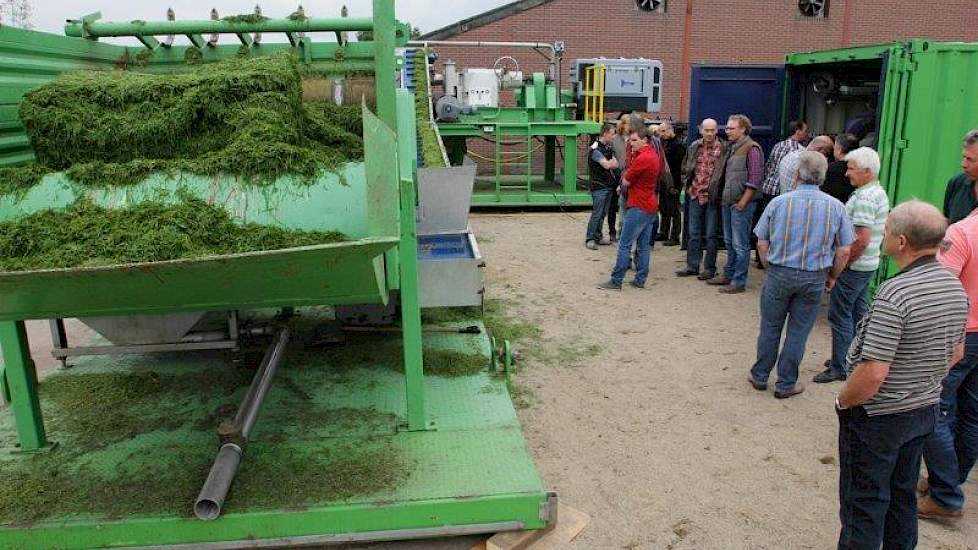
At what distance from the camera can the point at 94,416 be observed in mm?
3717

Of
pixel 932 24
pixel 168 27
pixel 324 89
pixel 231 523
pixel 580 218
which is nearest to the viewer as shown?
pixel 231 523

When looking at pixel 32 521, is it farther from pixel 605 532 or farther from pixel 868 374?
pixel 868 374

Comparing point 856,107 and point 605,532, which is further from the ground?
point 856,107

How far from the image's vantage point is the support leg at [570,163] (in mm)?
11531

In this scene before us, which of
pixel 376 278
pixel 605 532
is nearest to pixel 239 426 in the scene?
pixel 376 278

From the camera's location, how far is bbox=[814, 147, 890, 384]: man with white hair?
4.36 metres

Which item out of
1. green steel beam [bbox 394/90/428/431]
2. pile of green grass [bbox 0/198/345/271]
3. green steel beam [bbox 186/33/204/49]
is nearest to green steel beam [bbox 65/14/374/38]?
green steel beam [bbox 186/33/204/49]

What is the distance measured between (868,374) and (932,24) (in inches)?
835

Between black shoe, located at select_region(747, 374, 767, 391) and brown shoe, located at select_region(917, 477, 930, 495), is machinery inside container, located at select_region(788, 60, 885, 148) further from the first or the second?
brown shoe, located at select_region(917, 477, 930, 495)

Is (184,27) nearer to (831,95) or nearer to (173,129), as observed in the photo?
(173,129)

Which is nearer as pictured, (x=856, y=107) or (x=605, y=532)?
(x=605, y=532)

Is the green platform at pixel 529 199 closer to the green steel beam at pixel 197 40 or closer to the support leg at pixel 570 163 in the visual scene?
the support leg at pixel 570 163

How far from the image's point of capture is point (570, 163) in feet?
38.2

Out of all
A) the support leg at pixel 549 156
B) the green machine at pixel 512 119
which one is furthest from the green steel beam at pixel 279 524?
the support leg at pixel 549 156
